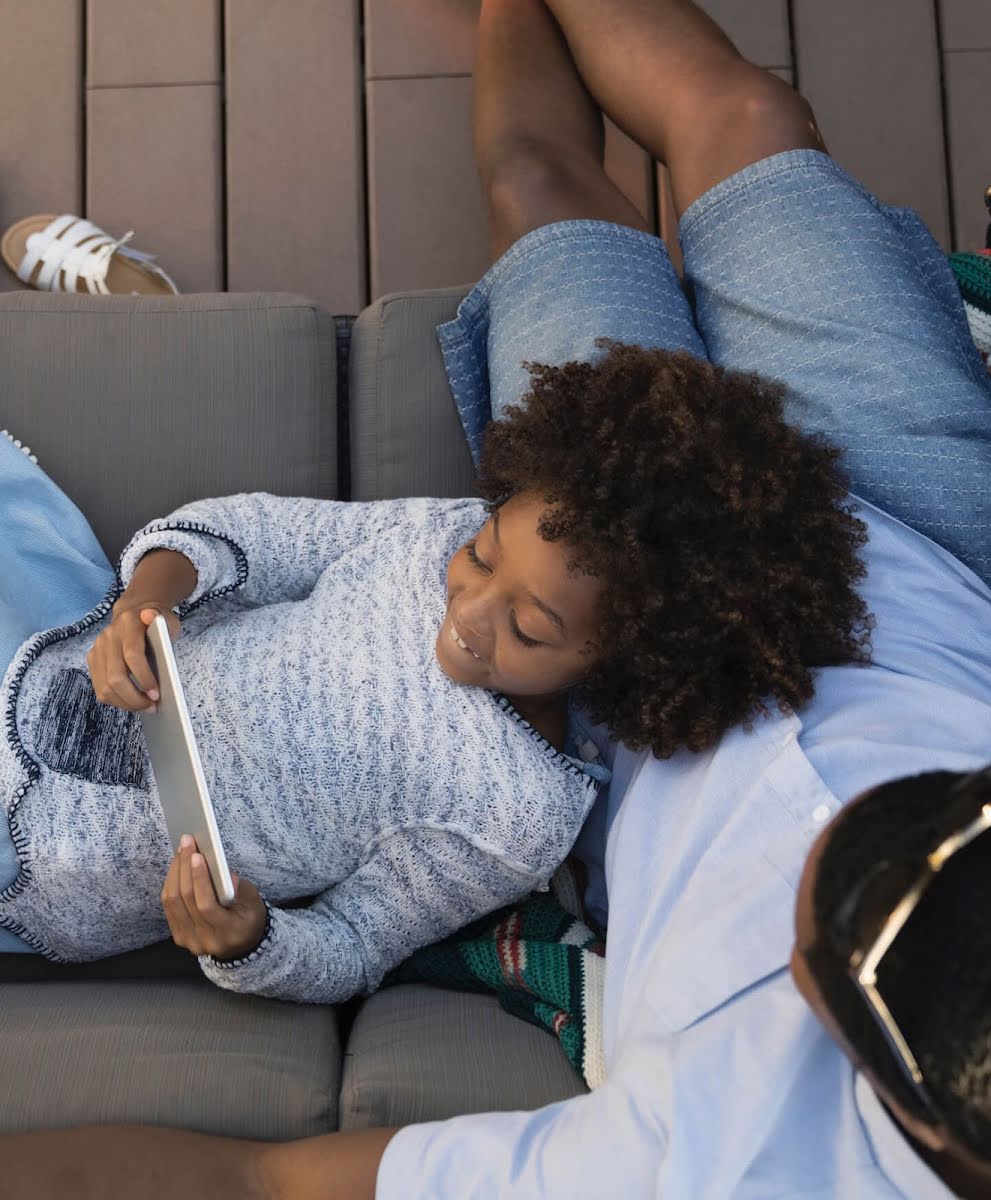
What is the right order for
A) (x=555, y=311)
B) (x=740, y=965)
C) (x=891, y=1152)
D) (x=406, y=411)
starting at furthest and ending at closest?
(x=406, y=411) < (x=555, y=311) < (x=740, y=965) < (x=891, y=1152)

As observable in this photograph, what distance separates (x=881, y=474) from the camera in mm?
1165

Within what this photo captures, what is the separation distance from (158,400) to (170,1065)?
0.71 metres

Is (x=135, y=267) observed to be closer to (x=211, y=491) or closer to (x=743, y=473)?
(x=211, y=491)

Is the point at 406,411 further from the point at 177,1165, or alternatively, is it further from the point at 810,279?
the point at 177,1165

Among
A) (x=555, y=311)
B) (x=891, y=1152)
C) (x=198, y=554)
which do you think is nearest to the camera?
(x=891, y=1152)

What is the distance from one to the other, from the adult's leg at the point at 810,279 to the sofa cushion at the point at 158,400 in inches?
18.4

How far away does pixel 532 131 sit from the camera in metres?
1.52

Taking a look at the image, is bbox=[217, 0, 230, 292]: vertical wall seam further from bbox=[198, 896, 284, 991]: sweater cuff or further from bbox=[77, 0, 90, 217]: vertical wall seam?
bbox=[198, 896, 284, 991]: sweater cuff

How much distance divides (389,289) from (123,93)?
0.49m

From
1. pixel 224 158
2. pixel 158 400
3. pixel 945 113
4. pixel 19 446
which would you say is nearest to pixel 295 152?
pixel 224 158

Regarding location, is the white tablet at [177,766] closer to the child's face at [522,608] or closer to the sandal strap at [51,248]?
the child's face at [522,608]

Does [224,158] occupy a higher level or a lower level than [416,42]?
lower

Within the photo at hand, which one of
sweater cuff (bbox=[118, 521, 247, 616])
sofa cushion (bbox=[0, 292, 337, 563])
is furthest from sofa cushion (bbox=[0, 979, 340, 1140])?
sofa cushion (bbox=[0, 292, 337, 563])

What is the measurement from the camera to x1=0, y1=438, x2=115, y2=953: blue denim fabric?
4.07ft
